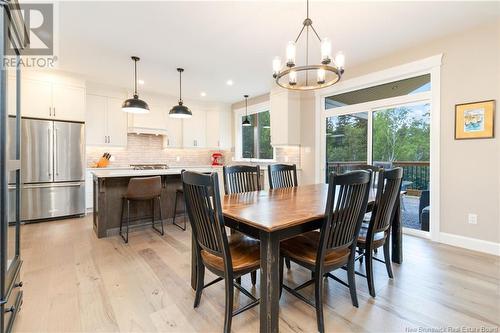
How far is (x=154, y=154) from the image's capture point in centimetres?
609

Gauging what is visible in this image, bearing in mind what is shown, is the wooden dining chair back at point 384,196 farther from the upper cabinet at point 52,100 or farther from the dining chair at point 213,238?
the upper cabinet at point 52,100

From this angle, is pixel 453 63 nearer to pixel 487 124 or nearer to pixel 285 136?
pixel 487 124

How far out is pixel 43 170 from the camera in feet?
13.6

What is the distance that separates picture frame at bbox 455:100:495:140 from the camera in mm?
2801

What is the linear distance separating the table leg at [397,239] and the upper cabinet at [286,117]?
2.58 meters

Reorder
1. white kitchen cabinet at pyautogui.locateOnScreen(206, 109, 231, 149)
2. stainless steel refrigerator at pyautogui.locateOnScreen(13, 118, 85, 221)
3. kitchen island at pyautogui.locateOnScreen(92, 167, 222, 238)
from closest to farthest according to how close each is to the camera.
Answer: kitchen island at pyautogui.locateOnScreen(92, 167, 222, 238), stainless steel refrigerator at pyautogui.locateOnScreen(13, 118, 85, 221), white kitchen cabinet at pyautogui.locateOnScreen(206, 109, 231, 149)

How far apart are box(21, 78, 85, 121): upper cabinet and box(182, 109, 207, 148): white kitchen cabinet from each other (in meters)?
2.27

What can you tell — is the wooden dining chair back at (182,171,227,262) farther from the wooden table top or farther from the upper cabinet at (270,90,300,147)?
the upper cabinet at (270,90,300,147)

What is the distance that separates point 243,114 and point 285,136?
7.35 ft

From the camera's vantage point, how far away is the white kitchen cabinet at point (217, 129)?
6.68 metres

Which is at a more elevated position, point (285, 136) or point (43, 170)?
point (285, 136)

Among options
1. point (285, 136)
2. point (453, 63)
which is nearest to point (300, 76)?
point (285, 136)

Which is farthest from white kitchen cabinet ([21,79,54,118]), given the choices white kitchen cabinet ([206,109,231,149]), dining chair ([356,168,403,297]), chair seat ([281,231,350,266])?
dining chair ([356,168,403,297])

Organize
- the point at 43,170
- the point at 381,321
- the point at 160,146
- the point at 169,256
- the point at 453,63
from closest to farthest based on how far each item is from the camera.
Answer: the point at 381,321
the point at 169,256
the point at 453,63
the point at 43,170
the point at 160,146
